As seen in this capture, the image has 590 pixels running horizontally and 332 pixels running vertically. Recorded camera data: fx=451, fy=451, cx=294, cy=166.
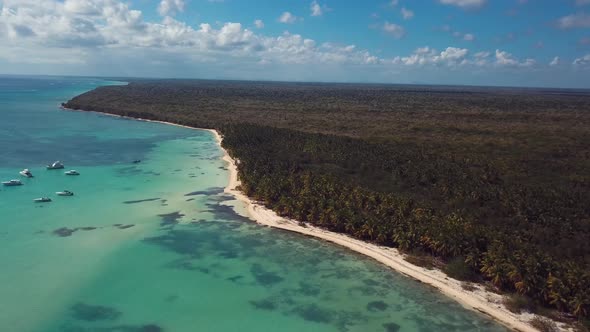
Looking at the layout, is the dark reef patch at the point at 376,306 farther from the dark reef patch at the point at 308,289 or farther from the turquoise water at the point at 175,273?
the dark reef patch at the point at 308,289

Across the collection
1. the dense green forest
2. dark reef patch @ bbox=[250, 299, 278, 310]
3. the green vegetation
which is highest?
the dense green forest

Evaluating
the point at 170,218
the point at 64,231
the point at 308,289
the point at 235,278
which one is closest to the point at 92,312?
the point at 235,278

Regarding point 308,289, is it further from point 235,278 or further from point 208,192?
point 208,192

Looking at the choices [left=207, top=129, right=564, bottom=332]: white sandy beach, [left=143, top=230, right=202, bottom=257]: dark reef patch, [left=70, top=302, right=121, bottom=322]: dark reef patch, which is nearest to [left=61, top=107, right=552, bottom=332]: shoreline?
[left=207, top=129, right=564, bottom=332]: white sandy beach

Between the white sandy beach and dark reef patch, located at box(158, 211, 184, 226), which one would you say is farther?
dark reef patch, located at box(158, 211, 184, 226)

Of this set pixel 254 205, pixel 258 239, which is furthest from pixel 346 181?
pixel 258 239

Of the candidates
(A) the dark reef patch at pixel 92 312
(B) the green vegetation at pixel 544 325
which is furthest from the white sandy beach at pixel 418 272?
(A) the dark reef patch at pixel 92 312

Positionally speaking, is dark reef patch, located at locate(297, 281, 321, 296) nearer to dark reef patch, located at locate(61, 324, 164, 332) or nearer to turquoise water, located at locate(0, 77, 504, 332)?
turquoise water, located at locate(0, 77, 504, 332)
